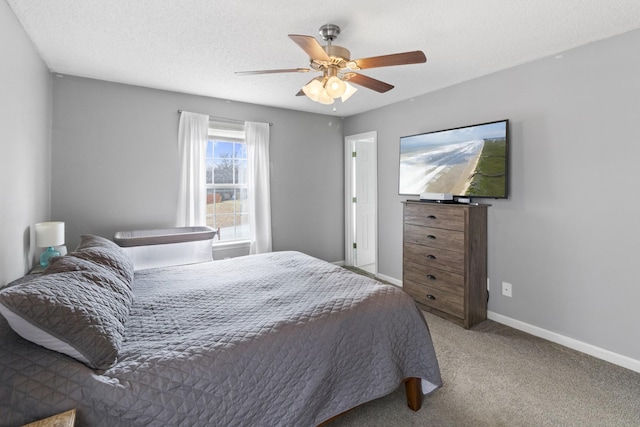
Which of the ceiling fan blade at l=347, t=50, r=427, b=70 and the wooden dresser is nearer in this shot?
the ceiling fan blade at l=347, t=50, r=427, b=70

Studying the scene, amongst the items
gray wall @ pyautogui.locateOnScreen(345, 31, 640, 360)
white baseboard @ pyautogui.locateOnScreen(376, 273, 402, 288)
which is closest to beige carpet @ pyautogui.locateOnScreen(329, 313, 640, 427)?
gray wall @ pyautogui.locateOnScreen(345, 31, 640, 360)

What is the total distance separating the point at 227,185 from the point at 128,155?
45.5 inches

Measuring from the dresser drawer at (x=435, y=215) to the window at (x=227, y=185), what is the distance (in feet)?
7.09

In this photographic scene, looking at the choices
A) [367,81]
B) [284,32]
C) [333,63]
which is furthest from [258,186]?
[333,63]

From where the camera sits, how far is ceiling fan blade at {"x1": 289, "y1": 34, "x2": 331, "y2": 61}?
1.64 meters

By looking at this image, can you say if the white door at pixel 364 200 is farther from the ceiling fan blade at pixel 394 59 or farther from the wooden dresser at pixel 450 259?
the ceiling fan blade at pixel 394 59

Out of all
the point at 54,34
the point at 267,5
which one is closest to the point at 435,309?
the point at 267,5

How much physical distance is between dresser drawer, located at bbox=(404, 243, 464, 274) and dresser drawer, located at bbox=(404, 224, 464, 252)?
0.05 metres

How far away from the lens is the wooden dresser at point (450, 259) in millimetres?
2961

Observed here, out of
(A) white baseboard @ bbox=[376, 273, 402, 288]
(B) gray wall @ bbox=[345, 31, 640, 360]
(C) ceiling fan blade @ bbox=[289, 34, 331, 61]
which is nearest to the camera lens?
(C) ceiling fan blade @ bbox=[289, 34, 331, 61]

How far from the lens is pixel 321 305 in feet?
5.74

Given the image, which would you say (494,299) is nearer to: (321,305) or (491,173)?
(491,173)

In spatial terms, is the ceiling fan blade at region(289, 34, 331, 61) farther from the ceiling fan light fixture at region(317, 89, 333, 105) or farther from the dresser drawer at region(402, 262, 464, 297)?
the dresser drawer at region(402, 262, 464, 297)

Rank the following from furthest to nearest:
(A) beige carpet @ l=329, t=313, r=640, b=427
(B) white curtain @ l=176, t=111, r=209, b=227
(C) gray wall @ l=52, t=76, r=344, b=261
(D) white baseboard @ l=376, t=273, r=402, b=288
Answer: (D) white baseboard @ l=376, t=273, r=402, b=288 → (B) white curtain @ l=176, t=111, r=209, b=227 → (C) gray wall @ l=52, t=76, r=344, b=261 → (A) beige carpet @ l=329, t=313, r=640, b=427
